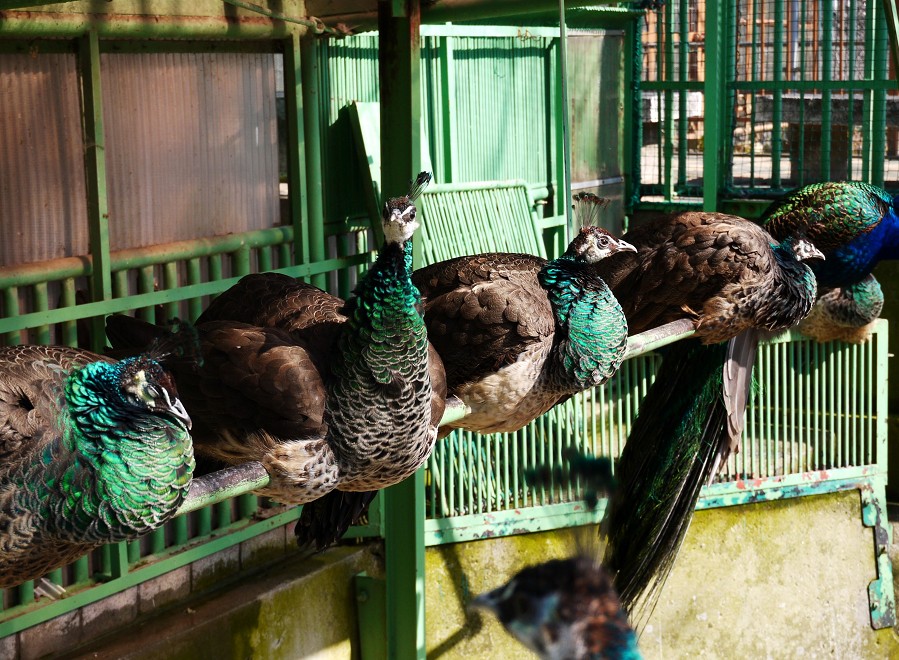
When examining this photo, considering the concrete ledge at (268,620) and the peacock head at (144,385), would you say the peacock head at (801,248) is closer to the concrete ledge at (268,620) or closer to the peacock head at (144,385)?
the concrete ledge at (268,620)

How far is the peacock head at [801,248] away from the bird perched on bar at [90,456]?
9.20 feet

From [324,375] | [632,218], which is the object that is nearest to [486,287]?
[324,375]

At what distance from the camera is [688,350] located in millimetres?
4789

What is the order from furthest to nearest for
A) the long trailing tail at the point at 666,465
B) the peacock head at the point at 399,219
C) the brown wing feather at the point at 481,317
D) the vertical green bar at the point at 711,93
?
the vertical green bar at the point at 711,93
the long trailing tail at the point at 666,465
the brown wing feather at the point at 481,317
the peacock head at the point at 399,219

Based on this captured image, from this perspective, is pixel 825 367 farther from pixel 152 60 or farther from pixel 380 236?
pixel 152 60

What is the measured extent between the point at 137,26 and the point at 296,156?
101cm

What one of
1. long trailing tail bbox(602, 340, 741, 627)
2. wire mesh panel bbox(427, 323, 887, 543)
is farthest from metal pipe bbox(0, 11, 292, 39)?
long trailing tail bbox(602, 340, 741, 627)

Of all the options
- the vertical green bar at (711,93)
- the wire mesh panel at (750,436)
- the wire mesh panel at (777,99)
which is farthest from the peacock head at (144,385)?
the wire mesh panel at (777,99)

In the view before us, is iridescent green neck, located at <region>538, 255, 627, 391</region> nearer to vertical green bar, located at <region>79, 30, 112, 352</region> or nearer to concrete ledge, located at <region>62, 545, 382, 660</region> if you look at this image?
vertical green bar, located at <region>79, 30, 112, 352</region>

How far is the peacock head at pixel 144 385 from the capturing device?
2.43 metres

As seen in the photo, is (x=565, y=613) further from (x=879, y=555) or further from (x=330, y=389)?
(x=879, y=555)

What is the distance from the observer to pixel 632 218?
802cm

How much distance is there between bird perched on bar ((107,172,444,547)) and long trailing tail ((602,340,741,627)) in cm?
151

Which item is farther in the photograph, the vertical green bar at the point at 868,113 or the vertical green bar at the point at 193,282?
the vertical green bar at the point at 868,113
